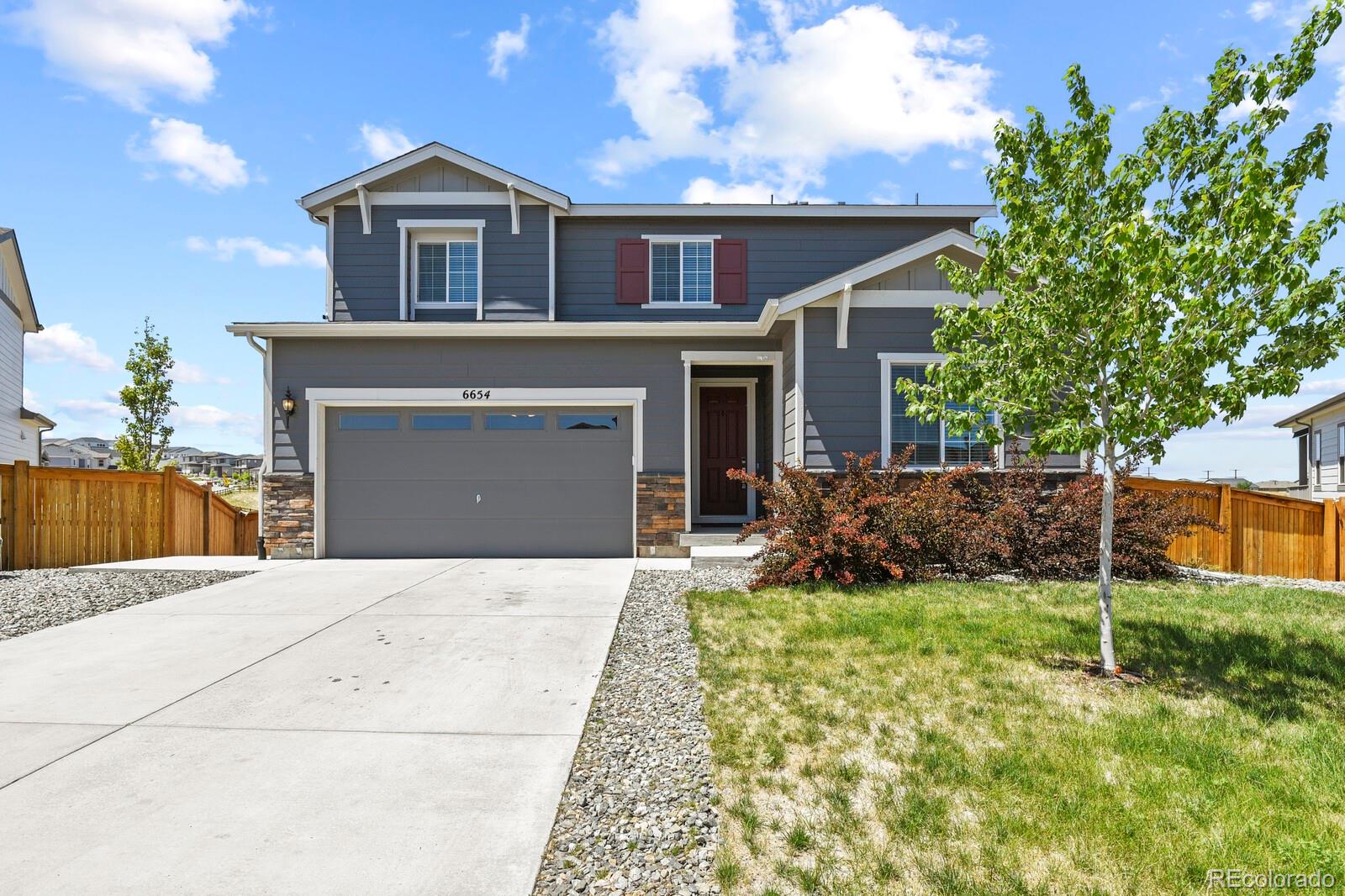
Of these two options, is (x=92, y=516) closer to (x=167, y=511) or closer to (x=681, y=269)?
(x=167, y=511)

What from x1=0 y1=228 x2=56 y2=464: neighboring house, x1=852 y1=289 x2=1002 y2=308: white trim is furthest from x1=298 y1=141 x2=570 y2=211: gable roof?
x1=0 y1=228 x2=56 y2=464: neighboring house

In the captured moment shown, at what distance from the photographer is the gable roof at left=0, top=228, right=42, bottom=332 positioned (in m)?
16.8

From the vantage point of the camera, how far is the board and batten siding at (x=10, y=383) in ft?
56.7

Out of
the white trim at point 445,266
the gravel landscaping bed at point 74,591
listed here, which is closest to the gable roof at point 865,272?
the white trim at point 445,266

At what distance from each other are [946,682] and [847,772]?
5.28ft

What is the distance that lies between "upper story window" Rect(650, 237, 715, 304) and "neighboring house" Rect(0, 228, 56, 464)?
15.2 m

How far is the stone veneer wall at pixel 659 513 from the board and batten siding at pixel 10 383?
16536mm

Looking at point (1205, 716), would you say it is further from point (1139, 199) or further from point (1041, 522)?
point (1041, 522)

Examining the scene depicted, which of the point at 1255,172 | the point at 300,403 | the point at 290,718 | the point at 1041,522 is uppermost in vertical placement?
the point at 1255,172

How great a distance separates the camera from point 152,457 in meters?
20.4

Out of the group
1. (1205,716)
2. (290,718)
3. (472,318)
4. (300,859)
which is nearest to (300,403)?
(472,318)

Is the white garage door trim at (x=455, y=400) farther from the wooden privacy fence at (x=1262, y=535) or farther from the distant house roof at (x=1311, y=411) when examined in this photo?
the distant house roof at (x=1311, y=411)

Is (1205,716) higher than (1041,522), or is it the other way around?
(1041,522)

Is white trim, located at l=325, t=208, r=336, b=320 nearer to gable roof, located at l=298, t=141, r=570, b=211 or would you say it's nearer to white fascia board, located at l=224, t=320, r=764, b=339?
gable roof, located at l=298, t=141, r=570, b=211
